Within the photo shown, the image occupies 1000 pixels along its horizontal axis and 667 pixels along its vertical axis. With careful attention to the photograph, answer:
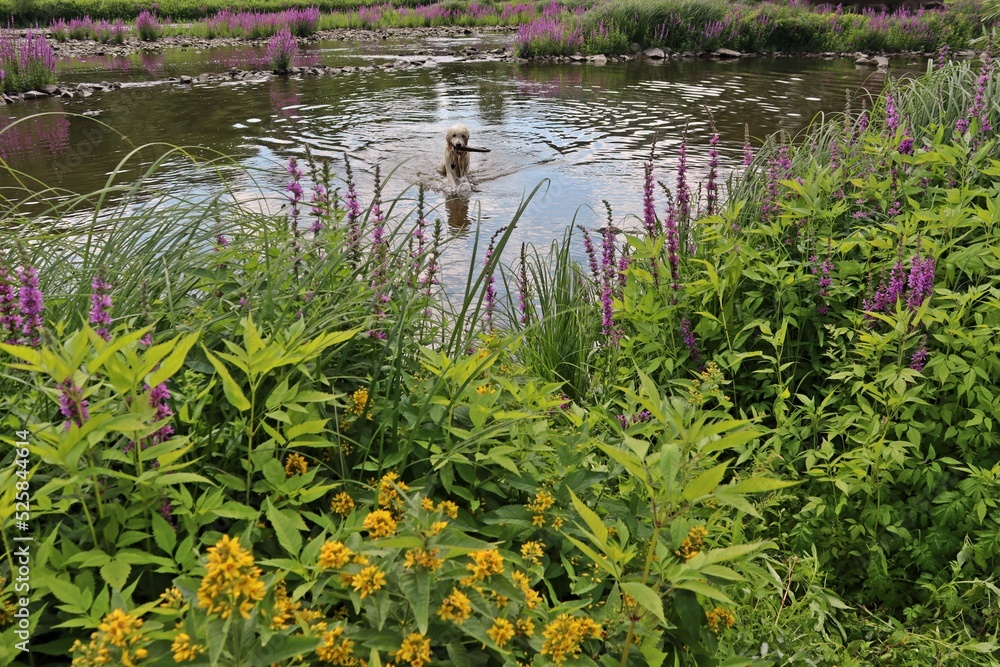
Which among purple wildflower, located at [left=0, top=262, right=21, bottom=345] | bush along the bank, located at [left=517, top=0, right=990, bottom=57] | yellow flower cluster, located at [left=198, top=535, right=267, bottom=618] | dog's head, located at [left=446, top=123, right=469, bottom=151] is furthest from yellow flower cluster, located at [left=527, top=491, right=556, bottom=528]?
bush along the bank, located at [left=517, top=0, right=990, bottom=57]

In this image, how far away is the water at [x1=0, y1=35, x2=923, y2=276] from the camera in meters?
8.65

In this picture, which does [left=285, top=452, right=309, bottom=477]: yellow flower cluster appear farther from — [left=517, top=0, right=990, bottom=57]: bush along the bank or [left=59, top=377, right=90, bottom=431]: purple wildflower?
[left=517, top=0, right=990, bottom=57]: bush along the bank

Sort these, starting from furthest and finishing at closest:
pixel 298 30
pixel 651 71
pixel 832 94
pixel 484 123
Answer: pixel 298 30, pixel 651 71, pixel 832 94, pixel 484 123

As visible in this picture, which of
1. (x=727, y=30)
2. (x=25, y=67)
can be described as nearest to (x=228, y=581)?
(x=25, y=67)

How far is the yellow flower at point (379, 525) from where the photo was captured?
58.8 inches

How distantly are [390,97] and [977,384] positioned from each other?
44.0ft

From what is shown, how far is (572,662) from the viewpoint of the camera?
1.46 m

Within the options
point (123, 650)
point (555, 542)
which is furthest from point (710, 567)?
point (123, 650)

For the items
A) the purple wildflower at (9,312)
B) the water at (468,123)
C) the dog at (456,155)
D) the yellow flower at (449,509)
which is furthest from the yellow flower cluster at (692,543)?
the dog at (456,155)

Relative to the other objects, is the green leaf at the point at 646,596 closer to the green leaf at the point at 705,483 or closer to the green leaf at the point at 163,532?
the green leaf at the point at 705,483

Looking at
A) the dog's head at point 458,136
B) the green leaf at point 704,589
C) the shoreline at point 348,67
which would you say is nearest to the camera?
the green leaf at point 704,589

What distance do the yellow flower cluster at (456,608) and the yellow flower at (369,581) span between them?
5.2 inches

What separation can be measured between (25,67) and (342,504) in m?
16.1

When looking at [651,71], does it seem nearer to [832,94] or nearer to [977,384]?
[832,94]
